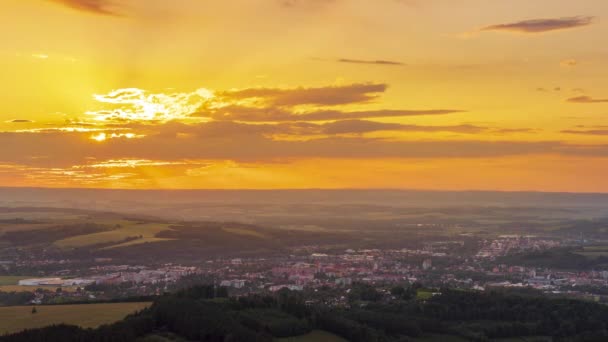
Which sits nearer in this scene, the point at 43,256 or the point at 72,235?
the point at 43,256

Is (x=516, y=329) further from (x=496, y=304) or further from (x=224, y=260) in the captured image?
(x=224, y=260)

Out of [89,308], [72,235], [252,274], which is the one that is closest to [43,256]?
[72,235]

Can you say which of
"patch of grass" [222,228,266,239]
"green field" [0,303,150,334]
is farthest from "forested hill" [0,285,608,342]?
"patch of grass" [222,228,266,239]

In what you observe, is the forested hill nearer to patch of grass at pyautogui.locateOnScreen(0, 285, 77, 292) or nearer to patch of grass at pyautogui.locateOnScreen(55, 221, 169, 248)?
patch of grass at pyautogui.locateOnScreen(0, 285, 77, 292)

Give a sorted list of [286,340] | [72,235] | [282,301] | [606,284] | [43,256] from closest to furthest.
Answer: [286,340] < [282,301] < [606,284] < [43,256] < [72,235]

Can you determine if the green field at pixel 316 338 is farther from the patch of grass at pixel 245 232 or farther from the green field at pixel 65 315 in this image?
the patch of grass at pixel 245 232

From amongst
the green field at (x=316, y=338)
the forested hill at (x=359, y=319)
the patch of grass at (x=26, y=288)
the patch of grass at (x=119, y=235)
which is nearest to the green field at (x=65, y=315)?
the forested hill at (x=359, y=319)

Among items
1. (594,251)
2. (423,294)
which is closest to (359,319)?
(423,294)
